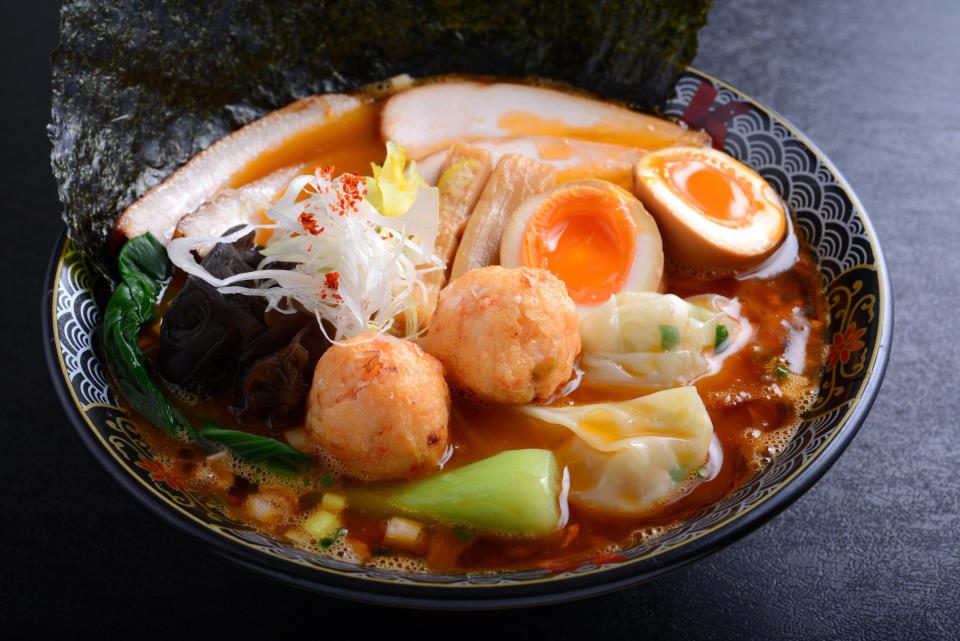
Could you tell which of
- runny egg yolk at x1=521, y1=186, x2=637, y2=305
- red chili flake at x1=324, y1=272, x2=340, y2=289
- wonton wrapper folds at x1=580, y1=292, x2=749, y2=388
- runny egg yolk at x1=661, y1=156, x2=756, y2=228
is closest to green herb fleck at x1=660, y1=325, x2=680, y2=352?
wonton wrapper folds at x1=580, y1=292, x2=749, y2=388

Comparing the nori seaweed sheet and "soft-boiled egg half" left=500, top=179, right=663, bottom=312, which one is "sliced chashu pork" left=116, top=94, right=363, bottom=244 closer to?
the nori seaweed sheet

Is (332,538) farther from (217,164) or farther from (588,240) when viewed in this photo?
(217,164)

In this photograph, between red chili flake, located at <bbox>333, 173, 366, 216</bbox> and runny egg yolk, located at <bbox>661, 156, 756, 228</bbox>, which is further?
runny egg yolk, located at <bbox>661, 156, 756, 228</bbox>

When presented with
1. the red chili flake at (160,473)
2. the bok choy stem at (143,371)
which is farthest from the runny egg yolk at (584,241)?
the red chili flake at (160,473)

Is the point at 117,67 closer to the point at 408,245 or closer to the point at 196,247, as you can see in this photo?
the point at 196,247

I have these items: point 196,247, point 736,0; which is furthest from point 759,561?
point 736,0

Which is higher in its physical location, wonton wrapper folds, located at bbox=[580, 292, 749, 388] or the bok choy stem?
wonton wrapper folds, located at bbox=[580, 292, 749, 388]
